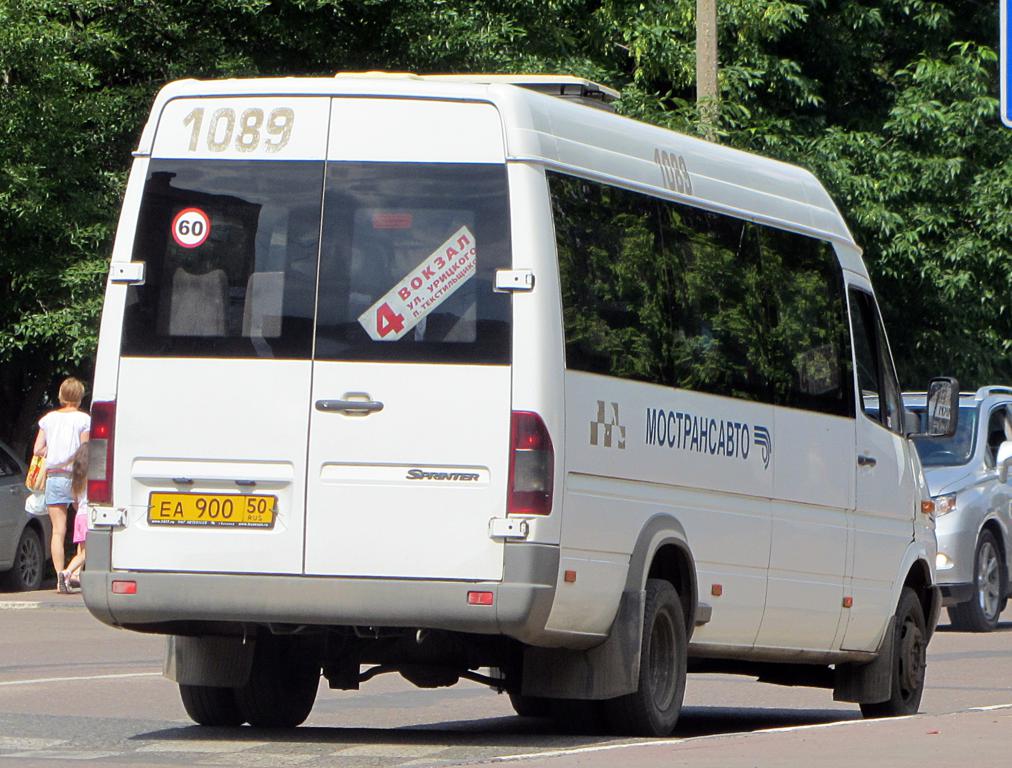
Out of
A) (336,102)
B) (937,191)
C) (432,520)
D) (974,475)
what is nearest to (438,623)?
(432,520)

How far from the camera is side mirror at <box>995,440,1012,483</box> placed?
1880cm

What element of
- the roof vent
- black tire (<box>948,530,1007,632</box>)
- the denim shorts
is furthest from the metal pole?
the roof vent

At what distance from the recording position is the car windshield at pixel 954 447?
19297 mm

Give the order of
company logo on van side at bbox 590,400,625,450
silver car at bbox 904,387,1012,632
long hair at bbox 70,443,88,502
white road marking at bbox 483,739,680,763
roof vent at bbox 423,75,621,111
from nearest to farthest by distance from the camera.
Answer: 1. white road marking at bbox 483,739,680,763
2. company logo on van side at bbox 590,400,625,450
3. roof vent at bbox 423,75,621,111
4. silver car at bbox 904,387,1012,632
5. long hair at bbox 70,443,88,502

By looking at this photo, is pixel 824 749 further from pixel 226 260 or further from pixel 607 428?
pixel 226 260

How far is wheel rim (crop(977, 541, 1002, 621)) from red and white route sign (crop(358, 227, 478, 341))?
10.9 m

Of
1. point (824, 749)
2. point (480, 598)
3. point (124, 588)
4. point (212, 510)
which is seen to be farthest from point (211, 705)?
point (824, 749)

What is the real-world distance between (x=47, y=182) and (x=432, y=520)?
13427 millimetres

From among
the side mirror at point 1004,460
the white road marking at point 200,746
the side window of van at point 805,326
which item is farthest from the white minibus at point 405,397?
the side mirror at point 1004,460

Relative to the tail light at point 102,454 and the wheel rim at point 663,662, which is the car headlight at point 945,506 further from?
the tail light at point 102,454

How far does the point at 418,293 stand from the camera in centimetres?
900

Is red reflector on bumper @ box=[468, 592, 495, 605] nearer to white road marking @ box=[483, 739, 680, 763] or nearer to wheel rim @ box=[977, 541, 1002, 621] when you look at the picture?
white road marking @ box=[483, 739, 680, 763]

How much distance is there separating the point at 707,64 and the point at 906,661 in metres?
11.5

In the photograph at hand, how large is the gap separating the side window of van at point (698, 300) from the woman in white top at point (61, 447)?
10.5 metres
